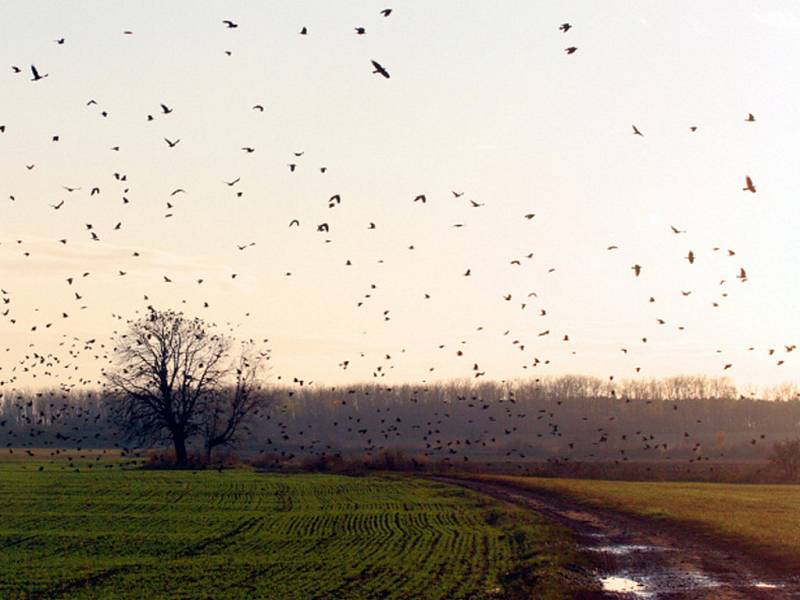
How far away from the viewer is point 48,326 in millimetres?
56844

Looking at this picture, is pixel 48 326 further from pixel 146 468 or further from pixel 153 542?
pixel 146 468

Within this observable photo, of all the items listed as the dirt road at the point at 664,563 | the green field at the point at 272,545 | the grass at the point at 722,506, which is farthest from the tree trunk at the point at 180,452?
the dirt road at the point at 664,563

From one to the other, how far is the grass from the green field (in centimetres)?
686

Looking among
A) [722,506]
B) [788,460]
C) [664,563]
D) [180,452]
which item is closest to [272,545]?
[664,563]

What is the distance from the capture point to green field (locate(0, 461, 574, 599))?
30000 mm

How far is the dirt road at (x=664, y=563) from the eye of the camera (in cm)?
2905

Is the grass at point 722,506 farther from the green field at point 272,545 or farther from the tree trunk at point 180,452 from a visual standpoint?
the tree trunk at point 180,452

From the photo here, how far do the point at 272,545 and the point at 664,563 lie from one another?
14661mm

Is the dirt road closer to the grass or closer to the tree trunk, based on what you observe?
the grass

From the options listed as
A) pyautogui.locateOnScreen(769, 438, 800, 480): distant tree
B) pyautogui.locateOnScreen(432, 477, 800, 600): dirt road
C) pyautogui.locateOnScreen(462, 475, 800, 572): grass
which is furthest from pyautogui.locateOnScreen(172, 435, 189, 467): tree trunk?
pyautogui.locateOnScreen(432, 477, 800, 600): dirt road

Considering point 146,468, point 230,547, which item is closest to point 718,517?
point 230,547

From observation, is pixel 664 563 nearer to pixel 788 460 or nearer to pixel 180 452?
pixel 788 460

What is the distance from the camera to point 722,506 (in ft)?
189

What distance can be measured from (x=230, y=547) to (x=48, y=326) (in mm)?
22106
